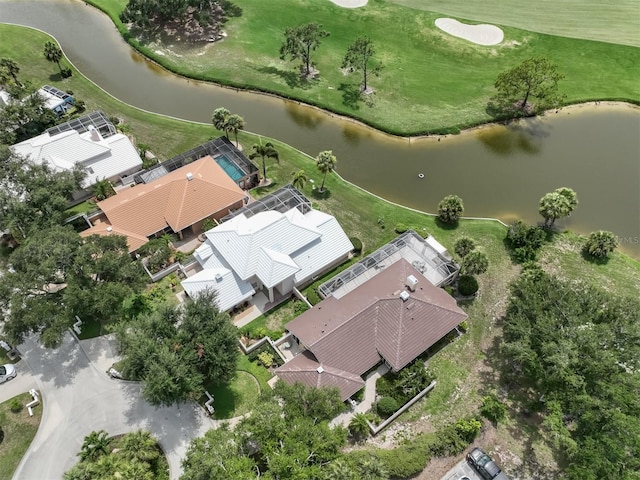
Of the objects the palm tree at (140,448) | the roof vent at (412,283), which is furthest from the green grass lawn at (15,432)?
the roof vent at (412,283)

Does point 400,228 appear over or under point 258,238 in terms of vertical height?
under

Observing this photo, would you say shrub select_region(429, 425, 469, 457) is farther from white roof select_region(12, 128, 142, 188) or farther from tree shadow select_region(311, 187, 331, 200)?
white roof select_region(12, 128, 142, 188)

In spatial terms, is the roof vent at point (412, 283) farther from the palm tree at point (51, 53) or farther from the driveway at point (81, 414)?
the palm tree at point (51, 53)

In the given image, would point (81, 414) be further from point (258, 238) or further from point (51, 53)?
point (51, 53)

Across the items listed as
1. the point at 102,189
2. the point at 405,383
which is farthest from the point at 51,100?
the point at 405,383

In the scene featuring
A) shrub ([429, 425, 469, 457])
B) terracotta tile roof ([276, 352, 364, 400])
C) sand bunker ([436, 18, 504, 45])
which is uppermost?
sand bunker ([436, 18, 504, 45])

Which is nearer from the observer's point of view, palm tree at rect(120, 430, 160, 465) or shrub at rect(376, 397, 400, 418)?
palm tree at rect(120, 430, 160, 465)

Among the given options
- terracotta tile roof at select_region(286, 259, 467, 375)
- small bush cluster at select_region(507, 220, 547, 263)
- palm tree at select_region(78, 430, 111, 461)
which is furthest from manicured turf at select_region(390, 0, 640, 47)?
palm tree at select_region(78, 430, 111, 461)
